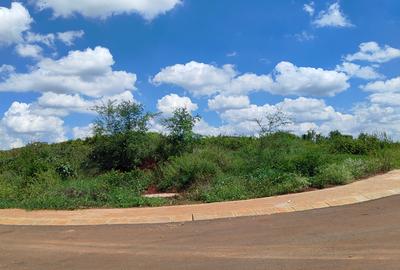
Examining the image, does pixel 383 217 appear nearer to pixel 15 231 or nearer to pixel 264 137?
pixel 15 231

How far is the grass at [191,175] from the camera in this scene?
15.0m

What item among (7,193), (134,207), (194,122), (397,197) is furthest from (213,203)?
(194,122)

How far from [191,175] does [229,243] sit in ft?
29.1

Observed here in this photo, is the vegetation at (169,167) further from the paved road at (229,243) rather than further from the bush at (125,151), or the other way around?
the paved road at (229,243)

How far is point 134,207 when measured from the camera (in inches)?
555

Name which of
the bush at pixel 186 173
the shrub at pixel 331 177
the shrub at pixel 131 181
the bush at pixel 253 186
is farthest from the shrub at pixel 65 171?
the shrub at pixel 331 177

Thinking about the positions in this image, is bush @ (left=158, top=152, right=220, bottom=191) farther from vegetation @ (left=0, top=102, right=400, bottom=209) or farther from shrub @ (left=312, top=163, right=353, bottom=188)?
shrub @ (left=312, top=163, right=353, bottom=188)

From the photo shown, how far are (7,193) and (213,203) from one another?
283 inches

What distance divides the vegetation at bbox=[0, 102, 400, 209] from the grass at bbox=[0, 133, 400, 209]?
31mm

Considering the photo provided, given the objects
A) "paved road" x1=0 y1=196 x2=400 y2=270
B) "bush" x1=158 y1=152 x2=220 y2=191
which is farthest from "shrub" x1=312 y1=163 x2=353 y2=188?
"bush" x1=158 y1=152 x2=220 y2=191

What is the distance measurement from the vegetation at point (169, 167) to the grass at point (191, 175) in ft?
0.10

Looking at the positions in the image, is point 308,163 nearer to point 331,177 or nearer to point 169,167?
point 331,177

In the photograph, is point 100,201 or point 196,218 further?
point 100,201

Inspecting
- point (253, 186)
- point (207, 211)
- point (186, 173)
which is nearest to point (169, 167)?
point (186, 173)
